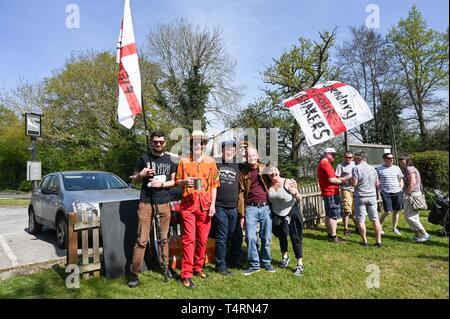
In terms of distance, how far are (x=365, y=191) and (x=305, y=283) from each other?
2.70 metres

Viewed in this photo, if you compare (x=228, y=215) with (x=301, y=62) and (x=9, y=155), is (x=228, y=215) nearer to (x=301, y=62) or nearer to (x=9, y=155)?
(x=301, y=62)

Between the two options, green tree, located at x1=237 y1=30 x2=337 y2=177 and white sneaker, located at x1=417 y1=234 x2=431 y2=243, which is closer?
white sneaker, located at x1=417 y1=234 x2=431 y2=243

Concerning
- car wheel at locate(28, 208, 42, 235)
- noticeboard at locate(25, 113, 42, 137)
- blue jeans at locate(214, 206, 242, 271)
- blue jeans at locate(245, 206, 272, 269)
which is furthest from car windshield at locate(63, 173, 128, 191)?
noticeboard at locate(25, 113, 42, 137)

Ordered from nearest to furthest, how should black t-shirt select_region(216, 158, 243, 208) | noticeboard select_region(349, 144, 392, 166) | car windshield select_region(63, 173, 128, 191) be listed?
black t-shirt select_region(216, 158, 243, 208), car windshield select_region(63, 173, 128, 191), noticeboard select_region(349, 144, 392, 166)

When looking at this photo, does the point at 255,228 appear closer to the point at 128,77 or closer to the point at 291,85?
the point at 128,77

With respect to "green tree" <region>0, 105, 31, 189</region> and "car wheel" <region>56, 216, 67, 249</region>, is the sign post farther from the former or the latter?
"green tree" <region>0, 105, 31, 189</region>

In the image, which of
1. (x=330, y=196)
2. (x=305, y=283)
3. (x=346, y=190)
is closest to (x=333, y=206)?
(x=330, y=196)

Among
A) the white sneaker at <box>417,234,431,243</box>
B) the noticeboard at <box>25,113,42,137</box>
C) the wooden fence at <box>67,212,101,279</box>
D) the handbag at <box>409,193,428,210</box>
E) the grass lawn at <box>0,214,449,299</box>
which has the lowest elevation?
the grass lawn at <box>0,214,449,299</box>

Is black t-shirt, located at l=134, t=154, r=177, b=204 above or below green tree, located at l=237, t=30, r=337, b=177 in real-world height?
below

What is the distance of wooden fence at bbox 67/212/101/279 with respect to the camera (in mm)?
4719

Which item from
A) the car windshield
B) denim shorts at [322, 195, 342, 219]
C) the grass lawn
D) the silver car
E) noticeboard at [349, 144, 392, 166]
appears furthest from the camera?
noticeboard at [349, 144, 392, 166]

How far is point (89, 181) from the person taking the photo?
749 cm

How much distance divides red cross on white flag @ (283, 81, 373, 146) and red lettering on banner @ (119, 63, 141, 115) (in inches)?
122

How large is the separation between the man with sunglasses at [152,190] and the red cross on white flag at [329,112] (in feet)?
9.13
